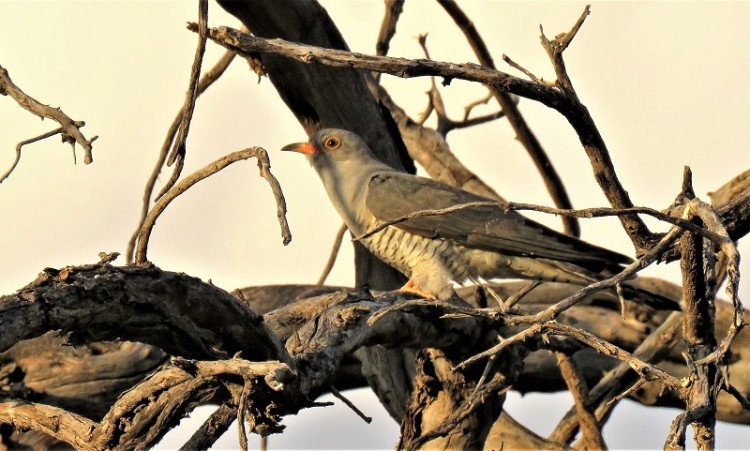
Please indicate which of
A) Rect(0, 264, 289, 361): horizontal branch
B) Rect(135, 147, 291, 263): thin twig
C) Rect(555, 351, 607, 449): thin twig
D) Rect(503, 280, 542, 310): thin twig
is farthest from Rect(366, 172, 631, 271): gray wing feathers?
Rect(0, 264, 289, 361): horizontal branch

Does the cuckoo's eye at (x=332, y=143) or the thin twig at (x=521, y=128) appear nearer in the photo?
the cuckoo's eye at (x=332, y=143)

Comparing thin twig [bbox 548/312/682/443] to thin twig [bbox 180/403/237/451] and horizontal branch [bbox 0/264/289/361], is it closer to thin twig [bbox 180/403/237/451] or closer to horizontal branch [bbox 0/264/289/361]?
horizontal branch [bbox 0/264/289/361]

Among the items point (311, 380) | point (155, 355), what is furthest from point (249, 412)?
point (155, 355)

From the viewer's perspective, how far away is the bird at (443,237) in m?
5.18

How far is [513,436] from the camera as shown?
566 centimetres

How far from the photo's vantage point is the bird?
5180 mm

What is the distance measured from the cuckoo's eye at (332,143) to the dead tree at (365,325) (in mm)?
100

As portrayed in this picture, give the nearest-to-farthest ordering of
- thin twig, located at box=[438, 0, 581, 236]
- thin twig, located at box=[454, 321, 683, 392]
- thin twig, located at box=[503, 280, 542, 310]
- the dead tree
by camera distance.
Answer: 1. thin twig, located at box=[454, 321, 683, 392]
2. the dead tree
3. thin twig, located at box=[503, 280, 542, 310]
4. thin twig, located at box=[438, 0, 581, 236]

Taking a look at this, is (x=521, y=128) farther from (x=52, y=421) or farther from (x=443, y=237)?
(x=52, y=421)

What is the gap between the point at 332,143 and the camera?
5.60 metres

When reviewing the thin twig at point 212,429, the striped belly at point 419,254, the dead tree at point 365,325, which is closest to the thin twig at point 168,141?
the dead tree at point 365,325

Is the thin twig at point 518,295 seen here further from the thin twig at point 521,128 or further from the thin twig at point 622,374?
the thin twig at point 521,128

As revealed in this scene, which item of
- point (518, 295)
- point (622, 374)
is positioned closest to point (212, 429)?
point (518, 295)

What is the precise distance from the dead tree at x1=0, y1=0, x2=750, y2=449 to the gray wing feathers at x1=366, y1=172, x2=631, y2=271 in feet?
1.00
